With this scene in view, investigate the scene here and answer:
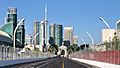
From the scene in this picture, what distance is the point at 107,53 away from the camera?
48.7m

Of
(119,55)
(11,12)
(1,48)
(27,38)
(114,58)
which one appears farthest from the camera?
(27,38)

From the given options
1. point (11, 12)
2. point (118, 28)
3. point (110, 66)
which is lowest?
point (110, 66)

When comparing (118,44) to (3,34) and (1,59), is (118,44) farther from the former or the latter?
(3,34)

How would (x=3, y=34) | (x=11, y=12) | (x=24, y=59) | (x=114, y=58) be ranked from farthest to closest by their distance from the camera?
1. (x=3, y=34)
2. (x=11, y=12)
3. (x=24, y=59)
4. (x=114, y=58)

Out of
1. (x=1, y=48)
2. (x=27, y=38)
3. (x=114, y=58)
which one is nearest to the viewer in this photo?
(x=114, y=58)

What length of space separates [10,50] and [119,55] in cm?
1869

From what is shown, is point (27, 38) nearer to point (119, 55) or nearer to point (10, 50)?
point (10, 50)

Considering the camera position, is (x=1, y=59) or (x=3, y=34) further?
(x=3, y=34)

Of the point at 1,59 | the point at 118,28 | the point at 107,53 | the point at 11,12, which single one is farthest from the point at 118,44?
the point at 11,12

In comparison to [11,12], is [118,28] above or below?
below

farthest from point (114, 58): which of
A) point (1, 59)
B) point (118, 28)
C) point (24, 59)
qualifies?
point (24, 59)

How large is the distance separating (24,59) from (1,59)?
25624 millimetres

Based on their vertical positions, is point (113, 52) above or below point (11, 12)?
below

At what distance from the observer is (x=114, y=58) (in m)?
41.7
